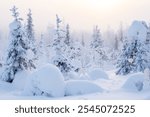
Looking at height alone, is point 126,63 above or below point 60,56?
below

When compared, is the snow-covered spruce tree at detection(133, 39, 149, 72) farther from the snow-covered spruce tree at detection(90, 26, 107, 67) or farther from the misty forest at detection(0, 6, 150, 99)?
the snow-covered spruce tree at detection(90, 26, 107, 67)

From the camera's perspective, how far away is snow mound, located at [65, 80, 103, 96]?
1995 centimetres

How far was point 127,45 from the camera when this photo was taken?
37.0 meters

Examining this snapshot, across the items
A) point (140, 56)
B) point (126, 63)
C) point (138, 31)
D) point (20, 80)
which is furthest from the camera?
point (126, 63)

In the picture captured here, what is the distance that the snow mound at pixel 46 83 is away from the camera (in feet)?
64.5

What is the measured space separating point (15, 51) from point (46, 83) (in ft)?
24.2

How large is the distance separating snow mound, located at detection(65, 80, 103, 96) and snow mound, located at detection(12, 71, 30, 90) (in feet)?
18.6

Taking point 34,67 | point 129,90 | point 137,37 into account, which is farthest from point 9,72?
point 137,37

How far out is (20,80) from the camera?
2555 cm

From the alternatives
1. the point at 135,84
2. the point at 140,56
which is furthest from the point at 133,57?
the point at 135,84

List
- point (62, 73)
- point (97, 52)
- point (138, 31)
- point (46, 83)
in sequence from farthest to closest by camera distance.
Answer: point (97, 52) → point (138, 31) → point (62, 73) → point (46, 83)

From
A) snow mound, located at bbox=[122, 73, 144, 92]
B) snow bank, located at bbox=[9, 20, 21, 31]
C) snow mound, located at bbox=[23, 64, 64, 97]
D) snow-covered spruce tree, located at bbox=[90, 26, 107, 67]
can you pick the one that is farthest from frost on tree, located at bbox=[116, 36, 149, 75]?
snow-covered spruce tree, located at bbox=[90, 26, 107, 67]

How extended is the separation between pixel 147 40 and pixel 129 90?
16.5 m

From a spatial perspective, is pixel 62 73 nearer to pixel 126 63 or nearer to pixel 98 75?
pixel 98 75
